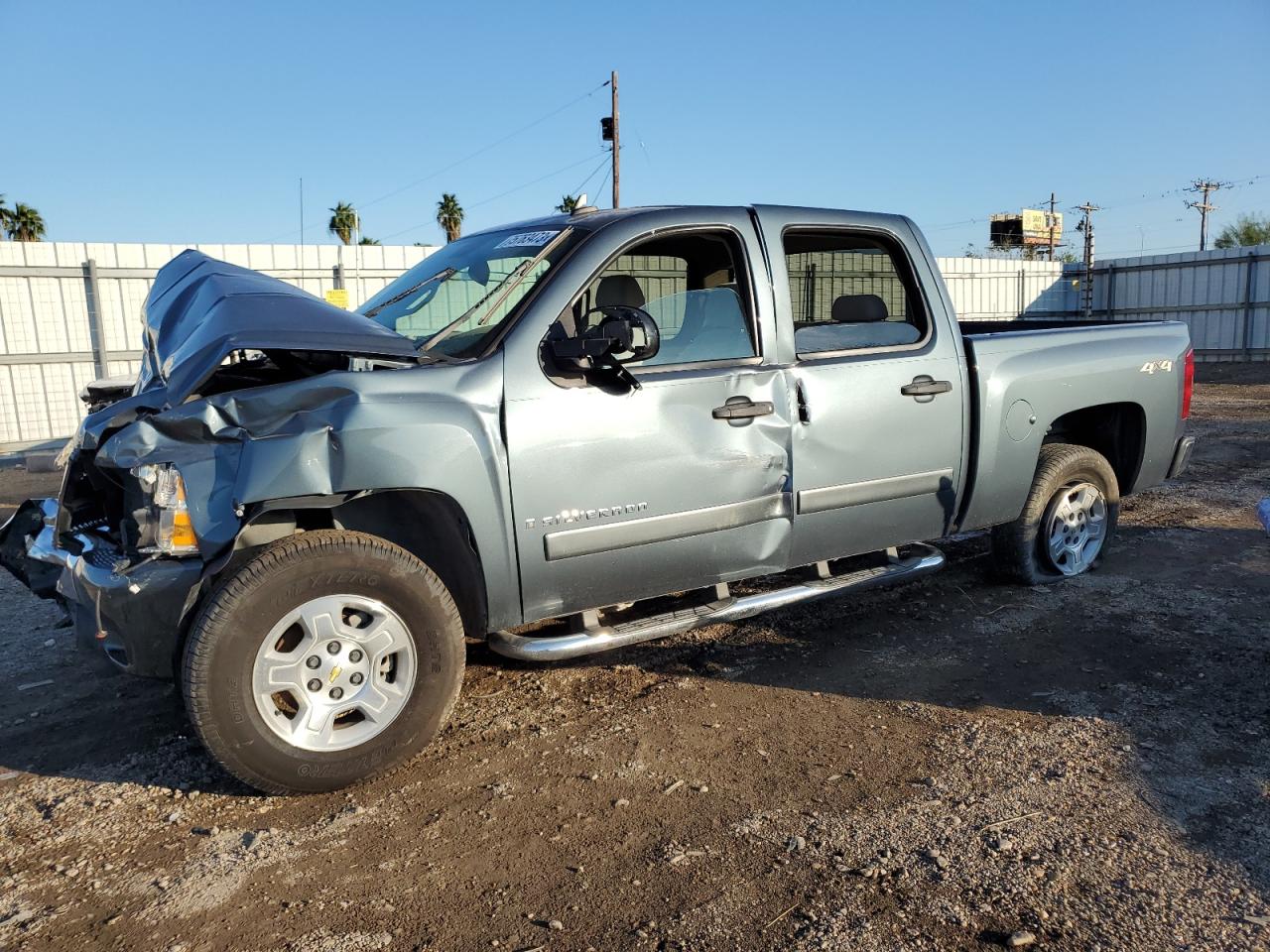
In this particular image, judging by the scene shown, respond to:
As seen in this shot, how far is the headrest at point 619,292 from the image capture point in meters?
4.11

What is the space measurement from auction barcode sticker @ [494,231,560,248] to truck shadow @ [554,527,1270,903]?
192 cm

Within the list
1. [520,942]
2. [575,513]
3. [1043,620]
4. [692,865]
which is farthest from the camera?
[1043,620]

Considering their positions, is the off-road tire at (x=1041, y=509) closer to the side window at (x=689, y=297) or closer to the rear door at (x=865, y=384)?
the rear door at (x=865, y=384)

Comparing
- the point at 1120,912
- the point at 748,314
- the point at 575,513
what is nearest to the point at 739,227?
the point at 748,314

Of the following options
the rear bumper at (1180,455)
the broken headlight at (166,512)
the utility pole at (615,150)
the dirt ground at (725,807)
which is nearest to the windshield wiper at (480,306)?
the broken headlight at (166,512)

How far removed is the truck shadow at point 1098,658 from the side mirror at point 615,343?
4.83ft

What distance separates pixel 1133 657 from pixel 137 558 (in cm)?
411

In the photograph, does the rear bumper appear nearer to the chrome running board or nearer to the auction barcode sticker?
the chrome running board

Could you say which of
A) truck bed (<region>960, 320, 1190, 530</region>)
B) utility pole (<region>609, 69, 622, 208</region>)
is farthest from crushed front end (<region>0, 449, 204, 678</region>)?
utility pole (<region>609, 69, 622, 208</region>)

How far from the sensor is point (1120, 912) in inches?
98.0

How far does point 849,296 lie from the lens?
4688 mm

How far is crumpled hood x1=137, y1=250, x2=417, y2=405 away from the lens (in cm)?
315

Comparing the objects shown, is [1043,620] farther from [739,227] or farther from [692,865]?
[692,865]

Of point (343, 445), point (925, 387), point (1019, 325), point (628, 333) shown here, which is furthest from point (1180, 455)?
point (343, 445)
